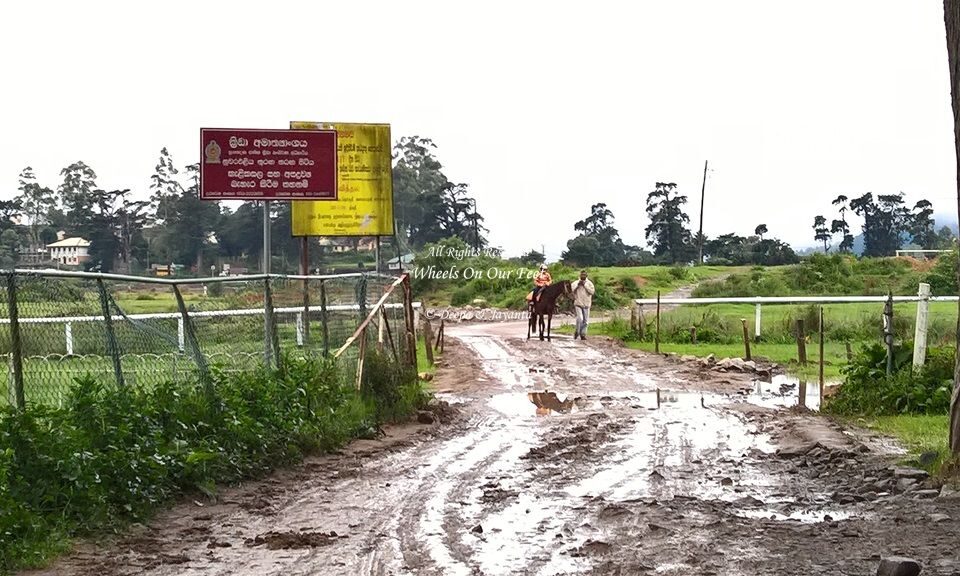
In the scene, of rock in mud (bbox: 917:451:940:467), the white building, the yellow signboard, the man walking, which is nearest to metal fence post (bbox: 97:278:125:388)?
rock in mud (bbox: 917:451:940:467)

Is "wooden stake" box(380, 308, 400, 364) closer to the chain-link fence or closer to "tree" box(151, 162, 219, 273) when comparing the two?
the chain-link fence

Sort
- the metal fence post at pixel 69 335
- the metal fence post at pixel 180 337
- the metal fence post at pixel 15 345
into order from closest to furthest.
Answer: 1. the metal fence post at pixel 15 345
2. the metal fence post at pixel 69 335
3. the metal fence post at pixel 180 337

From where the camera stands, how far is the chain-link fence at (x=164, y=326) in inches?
320

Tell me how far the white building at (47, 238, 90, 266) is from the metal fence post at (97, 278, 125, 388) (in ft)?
114

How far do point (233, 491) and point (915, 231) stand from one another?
9634 centimetres

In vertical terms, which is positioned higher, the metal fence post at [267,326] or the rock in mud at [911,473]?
the metal fence post at [267,326]

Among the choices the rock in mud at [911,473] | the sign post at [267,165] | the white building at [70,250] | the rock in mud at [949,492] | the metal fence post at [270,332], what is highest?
the sign post at [267,165]

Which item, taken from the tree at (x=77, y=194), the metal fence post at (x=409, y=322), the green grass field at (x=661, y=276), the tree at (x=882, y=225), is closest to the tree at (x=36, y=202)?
the tree at (x=77, y=194)

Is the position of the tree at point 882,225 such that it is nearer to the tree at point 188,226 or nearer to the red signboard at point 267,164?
the tree at point 188,226

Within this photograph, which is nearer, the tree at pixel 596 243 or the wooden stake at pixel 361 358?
the wooden stake at pixel 361 358

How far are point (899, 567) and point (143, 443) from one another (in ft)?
17.9

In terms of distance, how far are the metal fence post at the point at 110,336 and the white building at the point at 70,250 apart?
3487 cm

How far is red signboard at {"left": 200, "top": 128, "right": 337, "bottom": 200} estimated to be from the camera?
19719 millimetres

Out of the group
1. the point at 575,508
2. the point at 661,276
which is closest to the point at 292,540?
the point at 575,508
